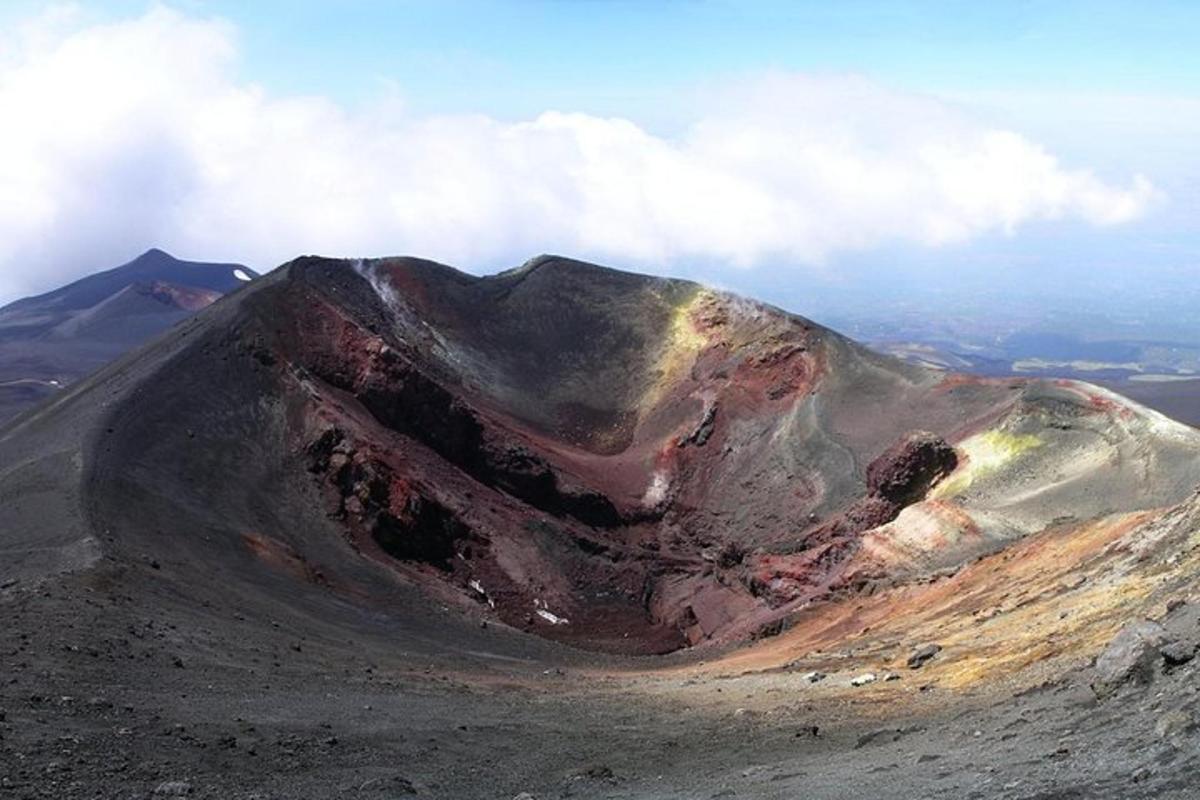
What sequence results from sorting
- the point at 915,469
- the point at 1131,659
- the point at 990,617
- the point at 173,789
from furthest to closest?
1. the point at 915,469
2. the point at 990,617
3. the point at 1131,659
4. the point at 173,789

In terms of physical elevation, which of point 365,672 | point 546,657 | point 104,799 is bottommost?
point 546,657

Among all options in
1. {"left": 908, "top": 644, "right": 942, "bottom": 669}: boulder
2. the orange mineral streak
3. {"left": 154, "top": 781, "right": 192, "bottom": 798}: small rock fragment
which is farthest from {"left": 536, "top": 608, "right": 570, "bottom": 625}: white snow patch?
{"left": 154, "top": 781, "right": 192, "bottom": 798}: small rock fragment

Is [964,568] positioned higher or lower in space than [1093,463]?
lower

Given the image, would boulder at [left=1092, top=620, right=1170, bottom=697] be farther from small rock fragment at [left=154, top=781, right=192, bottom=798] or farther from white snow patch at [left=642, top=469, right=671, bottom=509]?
white snow patch at [left=642, top=469, right=671, bottom=509]

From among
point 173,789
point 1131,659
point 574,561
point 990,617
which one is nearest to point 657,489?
point 574,561

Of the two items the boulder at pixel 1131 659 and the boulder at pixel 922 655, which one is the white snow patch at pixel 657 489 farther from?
the boulder at pixel 1131 659

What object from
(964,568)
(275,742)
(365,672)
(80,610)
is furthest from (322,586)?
(964,568)

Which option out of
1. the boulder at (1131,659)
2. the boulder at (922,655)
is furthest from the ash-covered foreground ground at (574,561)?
the boulder at (922,655)

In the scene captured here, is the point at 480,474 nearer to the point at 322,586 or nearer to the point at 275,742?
the point at 322,586

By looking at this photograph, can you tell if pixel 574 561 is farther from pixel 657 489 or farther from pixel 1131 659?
pixel 1131 659
